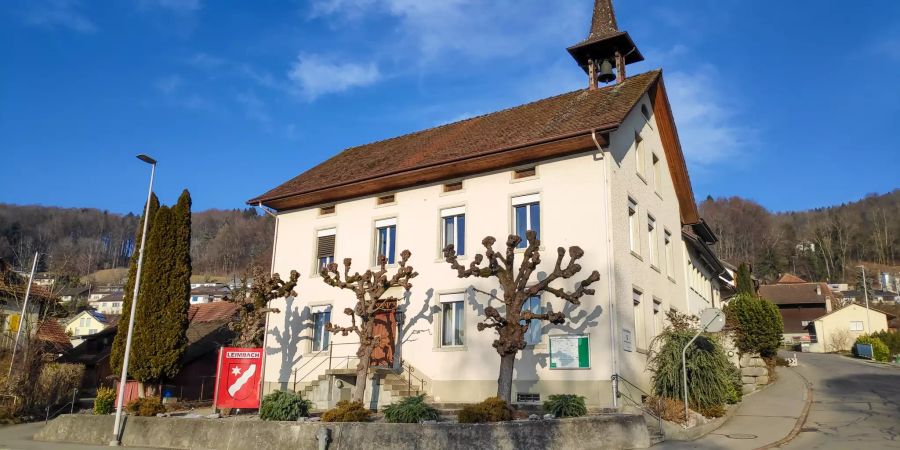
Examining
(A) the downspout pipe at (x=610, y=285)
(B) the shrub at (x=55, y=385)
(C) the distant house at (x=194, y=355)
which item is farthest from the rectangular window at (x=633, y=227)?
(B) the shrub at (x=55, y=385)

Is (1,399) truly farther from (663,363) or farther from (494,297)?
(663,363)

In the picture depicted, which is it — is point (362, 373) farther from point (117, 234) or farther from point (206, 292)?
point (117, 234)

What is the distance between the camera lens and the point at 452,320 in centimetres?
1953

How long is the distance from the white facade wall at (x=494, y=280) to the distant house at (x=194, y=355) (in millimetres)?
7248

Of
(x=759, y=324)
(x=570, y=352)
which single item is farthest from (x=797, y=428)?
(x=759, y=324)

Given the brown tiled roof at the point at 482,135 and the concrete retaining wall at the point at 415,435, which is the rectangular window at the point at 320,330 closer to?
the brown tiled roof at the point at 482,135

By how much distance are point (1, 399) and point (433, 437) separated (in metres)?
20.0

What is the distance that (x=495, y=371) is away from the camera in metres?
18.1

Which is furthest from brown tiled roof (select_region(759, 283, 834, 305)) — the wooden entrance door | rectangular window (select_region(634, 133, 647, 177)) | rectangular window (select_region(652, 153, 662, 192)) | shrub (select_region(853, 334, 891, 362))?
the wooden entrance door

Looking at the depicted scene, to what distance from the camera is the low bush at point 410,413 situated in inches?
521

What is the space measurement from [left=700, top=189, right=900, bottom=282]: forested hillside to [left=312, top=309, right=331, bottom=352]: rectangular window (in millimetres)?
76352

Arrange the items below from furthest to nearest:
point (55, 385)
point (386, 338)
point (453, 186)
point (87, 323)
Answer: point (87, 323) → point (55, 385) → point (453, 186) → point (386, 338)

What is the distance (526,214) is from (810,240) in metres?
88.4

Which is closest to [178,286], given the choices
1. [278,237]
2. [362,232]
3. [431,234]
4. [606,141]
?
[278,237]
